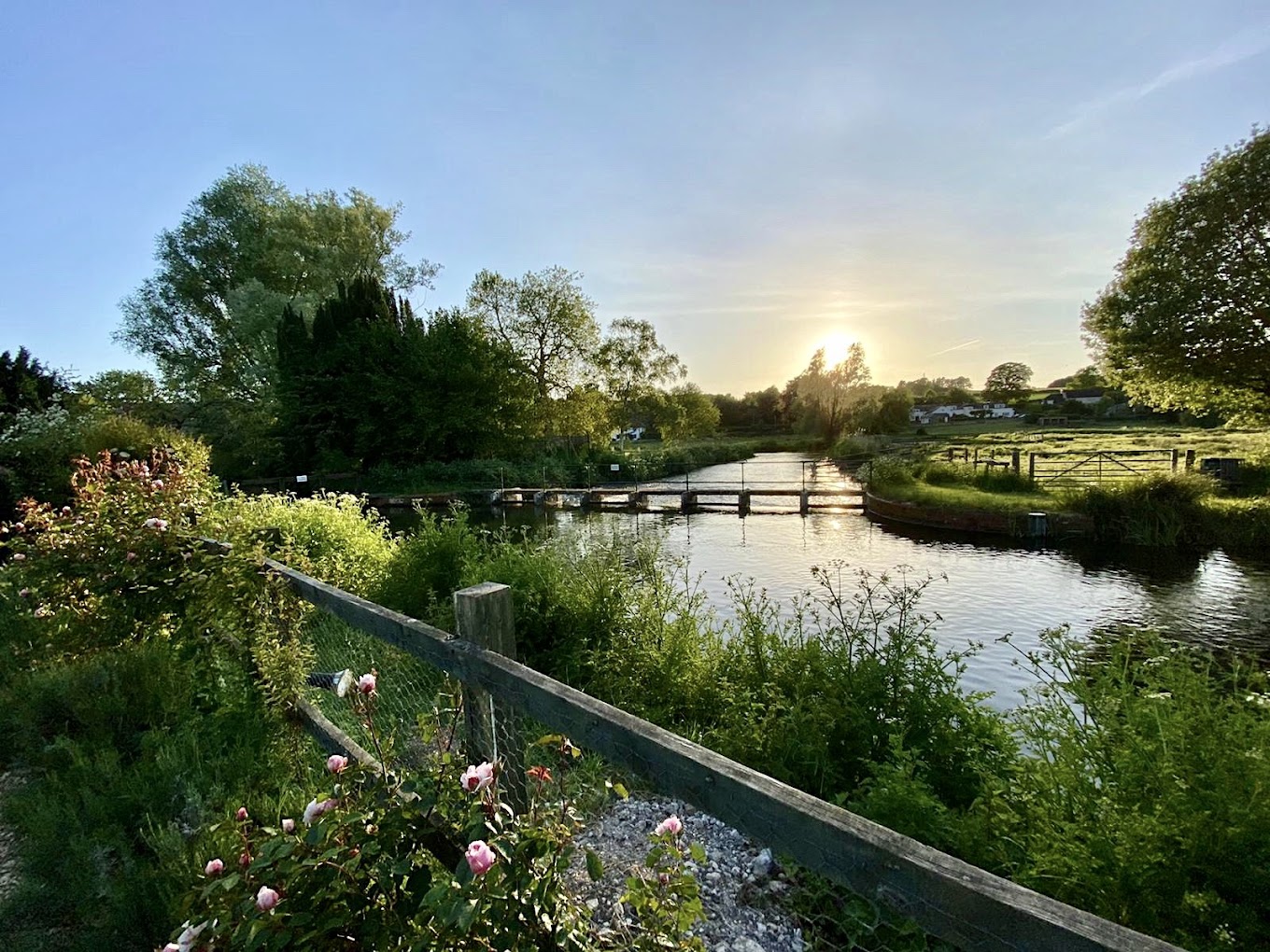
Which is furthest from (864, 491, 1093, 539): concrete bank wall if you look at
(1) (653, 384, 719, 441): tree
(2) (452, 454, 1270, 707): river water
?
(1) (653, 384, 719, 441): tree

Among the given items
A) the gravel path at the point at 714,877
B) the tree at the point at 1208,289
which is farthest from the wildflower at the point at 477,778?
the tree at the point at 1208,289

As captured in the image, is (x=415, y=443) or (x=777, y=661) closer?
(x=777, y=661)

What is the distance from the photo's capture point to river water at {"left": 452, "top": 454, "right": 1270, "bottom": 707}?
796cm

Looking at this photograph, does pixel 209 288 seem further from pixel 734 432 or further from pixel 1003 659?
pixel 734 432

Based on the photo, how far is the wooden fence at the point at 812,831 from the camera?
85 cm

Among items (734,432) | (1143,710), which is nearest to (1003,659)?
(1143,710)

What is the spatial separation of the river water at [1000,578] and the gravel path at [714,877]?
11.2ft

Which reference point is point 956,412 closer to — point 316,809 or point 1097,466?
point 1097,466

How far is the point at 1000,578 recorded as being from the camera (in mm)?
11000

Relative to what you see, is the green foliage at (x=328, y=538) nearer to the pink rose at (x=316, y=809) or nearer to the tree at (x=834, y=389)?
the pink rose at (x=316, y=809)

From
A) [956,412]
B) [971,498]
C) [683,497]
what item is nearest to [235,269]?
[683,497]

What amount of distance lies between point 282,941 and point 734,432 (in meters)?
64.0

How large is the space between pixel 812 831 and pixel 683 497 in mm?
20672

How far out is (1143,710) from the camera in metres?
2.40
